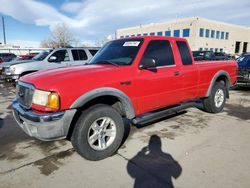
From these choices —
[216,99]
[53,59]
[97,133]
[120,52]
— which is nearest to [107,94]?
[97,133]

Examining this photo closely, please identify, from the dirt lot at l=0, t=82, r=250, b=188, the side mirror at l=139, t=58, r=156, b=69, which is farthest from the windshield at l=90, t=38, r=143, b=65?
the dirt lot at l=0, t=82, r=250, b=188

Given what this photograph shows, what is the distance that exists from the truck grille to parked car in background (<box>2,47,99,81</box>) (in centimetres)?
616

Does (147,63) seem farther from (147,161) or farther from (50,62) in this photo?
(50,62)

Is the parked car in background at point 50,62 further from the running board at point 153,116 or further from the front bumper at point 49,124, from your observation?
the front bumper at point 49,124

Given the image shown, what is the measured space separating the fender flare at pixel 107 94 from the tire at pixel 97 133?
218 millimetres

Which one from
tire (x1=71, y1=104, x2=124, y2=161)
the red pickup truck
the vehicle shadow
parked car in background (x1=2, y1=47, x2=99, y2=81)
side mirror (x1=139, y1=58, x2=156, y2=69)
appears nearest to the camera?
the vehicle shadow

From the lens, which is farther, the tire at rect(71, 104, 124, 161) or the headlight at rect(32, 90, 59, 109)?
the tire at rect(71, 104, 124, 161)

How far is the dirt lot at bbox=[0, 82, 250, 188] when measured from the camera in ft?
9.42

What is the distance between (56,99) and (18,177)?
3.99ft

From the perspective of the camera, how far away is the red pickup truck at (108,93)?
3.01 m

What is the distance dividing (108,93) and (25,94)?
1.29m

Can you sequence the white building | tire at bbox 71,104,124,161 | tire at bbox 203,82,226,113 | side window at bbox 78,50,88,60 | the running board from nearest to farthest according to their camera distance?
tire at bbox 71,104,124,161
the running board
tire at bbox 203,82,226,113
side window at bbox 78,50,88,60
the white building

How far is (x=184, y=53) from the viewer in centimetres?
484

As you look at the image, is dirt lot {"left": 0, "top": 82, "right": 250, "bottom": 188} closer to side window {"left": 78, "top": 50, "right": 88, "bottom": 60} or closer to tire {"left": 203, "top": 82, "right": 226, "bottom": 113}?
tire {"left": 203, "top": 82, "right": 226, "bottom": 113}
